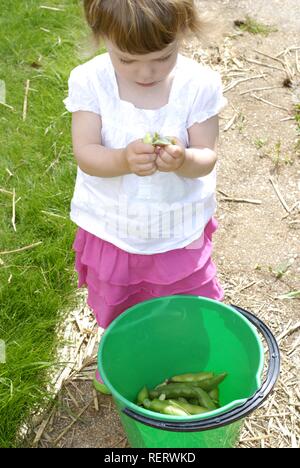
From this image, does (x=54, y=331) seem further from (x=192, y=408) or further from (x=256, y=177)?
(x=256, y=177)

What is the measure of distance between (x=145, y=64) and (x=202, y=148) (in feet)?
0.92

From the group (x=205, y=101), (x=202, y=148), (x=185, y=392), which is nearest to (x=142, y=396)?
(x=185, y=392)

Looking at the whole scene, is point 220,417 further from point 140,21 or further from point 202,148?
point 140,21

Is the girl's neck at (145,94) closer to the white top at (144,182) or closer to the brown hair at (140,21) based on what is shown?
the white top at (144,182)

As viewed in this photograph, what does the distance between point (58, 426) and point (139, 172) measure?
3.00ft

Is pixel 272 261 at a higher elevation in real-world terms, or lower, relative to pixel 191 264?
lower

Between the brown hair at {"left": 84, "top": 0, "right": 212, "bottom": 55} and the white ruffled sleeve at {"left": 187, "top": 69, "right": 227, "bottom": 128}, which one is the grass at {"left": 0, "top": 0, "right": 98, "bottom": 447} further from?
the brown hair at {"left": 84, "top": 0, "right": 212, "bottom": 55}

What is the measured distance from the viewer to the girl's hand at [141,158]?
155 centimetres

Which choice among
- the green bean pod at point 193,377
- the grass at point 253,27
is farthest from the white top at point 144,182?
the grass at point 253,27

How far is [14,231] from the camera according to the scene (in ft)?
8.54

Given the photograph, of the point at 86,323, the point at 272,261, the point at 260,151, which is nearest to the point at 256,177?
the point at 260,151

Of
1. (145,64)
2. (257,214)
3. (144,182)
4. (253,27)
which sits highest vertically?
(145,64)

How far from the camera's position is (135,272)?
1930 millimetres

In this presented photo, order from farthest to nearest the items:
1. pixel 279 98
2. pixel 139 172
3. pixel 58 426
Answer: pixel 279 98
pixel 58 426
pixel 139 172
